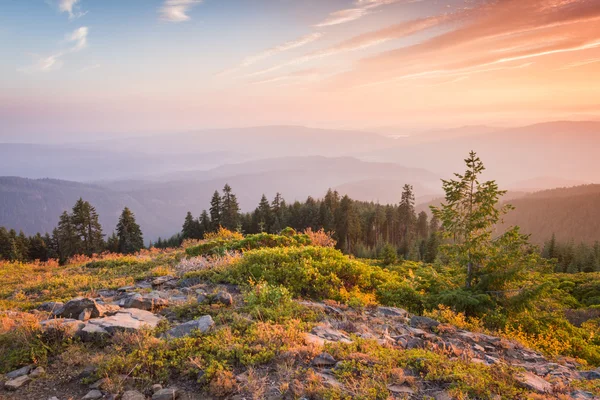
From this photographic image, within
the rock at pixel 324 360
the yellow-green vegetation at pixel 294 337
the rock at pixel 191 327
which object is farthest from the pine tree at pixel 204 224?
the rock at pixel 324 360

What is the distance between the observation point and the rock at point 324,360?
536cm

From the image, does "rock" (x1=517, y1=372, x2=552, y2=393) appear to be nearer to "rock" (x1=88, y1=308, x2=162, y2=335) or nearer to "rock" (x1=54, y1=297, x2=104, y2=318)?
"rock" (x1=88, y1=308, x2=162, y2=335)

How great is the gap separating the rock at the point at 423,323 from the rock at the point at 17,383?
7752 millimetres

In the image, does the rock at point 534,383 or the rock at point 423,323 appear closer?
the rock at point 534,383

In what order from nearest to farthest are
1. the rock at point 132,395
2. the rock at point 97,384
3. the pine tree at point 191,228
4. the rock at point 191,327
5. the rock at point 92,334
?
the rock at point 132,395, the rock at point 97,384, the rock at point 92,334, the rock at point 191,327, the pine tree at point 191,228

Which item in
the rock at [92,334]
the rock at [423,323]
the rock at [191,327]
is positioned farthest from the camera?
the rock at [423,323]

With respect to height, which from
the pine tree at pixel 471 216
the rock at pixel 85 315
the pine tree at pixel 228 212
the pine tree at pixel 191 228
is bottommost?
the pine tree at pixel 191 228

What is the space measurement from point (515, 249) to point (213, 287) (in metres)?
9.64

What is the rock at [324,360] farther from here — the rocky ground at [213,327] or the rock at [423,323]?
the rock at [423,323]

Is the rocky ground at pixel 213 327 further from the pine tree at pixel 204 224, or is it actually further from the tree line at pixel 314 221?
the pine tree at pixel 204 224

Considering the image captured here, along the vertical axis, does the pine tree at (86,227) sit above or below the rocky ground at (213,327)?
below

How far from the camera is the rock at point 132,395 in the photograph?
14.8ft

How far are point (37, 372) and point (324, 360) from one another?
469cm

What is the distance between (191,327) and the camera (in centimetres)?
638
